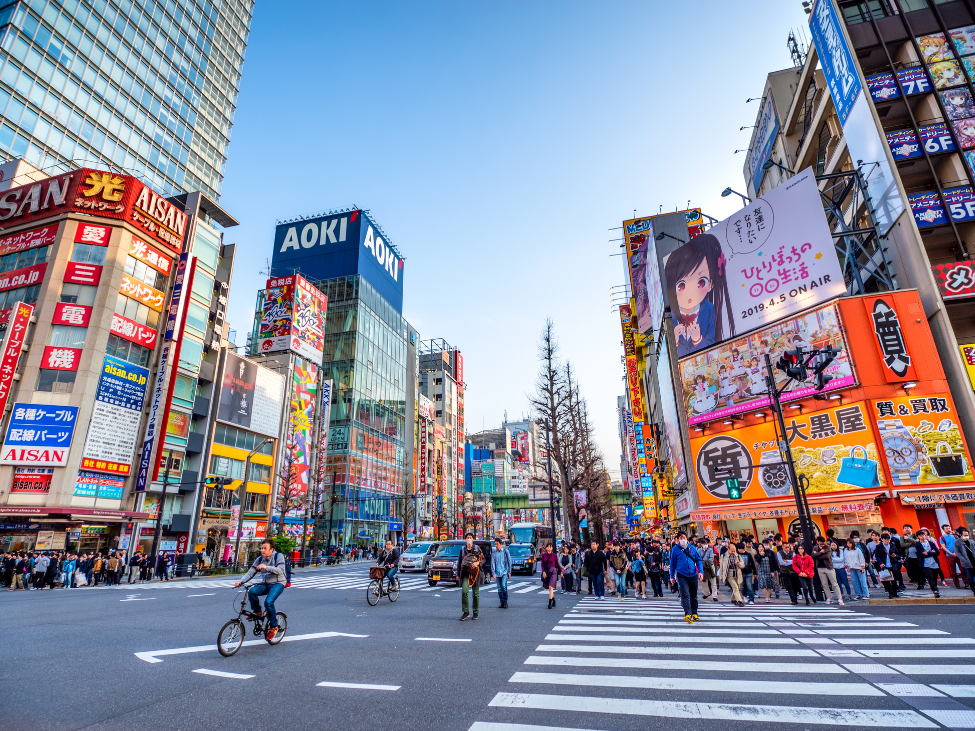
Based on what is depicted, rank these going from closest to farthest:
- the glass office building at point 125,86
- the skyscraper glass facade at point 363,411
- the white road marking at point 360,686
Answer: the white road marking at point 360,686 < the glass office building at point 125,86 < the skyscraper glass facade at point 363,411

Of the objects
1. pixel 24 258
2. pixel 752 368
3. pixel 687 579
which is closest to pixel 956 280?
pixel 752 368

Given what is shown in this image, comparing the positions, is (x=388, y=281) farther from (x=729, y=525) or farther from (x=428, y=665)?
(x=428, y=665)

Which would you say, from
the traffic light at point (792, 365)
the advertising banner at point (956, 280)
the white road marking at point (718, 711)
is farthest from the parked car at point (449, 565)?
the advertising banner at point (956, 280)

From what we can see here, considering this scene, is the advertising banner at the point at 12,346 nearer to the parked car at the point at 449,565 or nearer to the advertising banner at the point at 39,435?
the advertising banner at the point at 39,435

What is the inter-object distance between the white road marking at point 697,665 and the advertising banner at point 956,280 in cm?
2732

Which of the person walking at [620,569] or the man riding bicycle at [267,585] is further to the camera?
the person walking at [620,569]

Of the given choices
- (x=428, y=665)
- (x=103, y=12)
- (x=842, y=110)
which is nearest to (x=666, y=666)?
(x=428, y=665)

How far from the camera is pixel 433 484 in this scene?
88625 mm

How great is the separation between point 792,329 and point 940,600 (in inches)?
724

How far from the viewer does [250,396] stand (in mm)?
48125

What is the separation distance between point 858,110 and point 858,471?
20373mm

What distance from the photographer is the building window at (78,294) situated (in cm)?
3403

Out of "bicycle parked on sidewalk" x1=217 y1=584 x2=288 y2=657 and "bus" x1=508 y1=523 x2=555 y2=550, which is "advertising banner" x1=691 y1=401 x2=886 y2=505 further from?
"bicycle parked on sidewalk" x1=217 y1=584 x2=288 y2=657

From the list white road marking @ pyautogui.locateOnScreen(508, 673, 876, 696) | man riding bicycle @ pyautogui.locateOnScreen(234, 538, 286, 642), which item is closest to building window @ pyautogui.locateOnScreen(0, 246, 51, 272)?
man riding bicycle @ pyautogui.locateOnScreen(234, 538, 286, 642)
